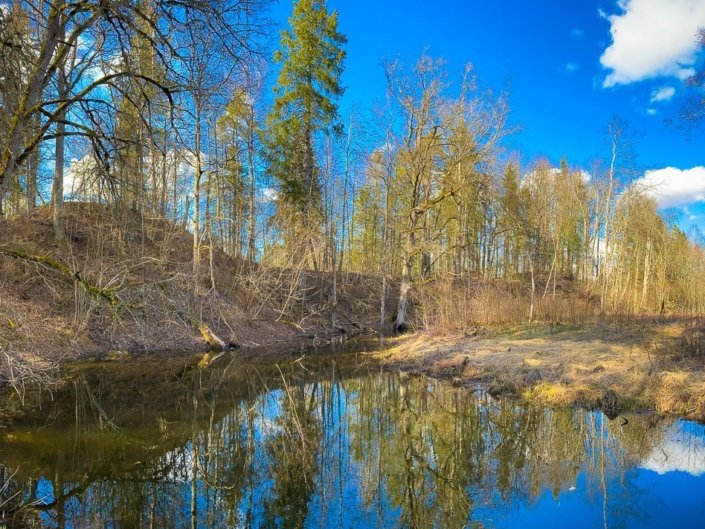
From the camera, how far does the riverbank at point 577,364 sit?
880 cm

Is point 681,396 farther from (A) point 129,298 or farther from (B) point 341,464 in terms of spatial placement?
(A) point 129,298

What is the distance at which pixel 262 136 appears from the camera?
24625 mm

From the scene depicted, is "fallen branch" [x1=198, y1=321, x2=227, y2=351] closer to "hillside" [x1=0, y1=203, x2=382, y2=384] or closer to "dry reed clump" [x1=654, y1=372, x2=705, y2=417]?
"hillside" [x1=0, y1=203, x2=382, y2=384]

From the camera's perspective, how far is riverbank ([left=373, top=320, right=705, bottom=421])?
8805 mm

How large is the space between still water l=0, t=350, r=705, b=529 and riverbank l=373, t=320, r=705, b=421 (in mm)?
580

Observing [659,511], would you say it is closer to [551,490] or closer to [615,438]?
[551,490]

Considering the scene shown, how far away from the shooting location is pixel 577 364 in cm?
1062

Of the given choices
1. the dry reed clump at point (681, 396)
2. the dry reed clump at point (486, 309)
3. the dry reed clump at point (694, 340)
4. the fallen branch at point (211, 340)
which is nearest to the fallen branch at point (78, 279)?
the dry reed clump at point (681, 396)

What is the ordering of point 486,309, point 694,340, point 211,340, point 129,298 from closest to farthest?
point 129,298
point 694,340
point 211,340
point 486,309

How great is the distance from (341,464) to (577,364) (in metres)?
6.56

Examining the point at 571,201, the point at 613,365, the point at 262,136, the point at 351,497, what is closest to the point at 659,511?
the point at 351,497

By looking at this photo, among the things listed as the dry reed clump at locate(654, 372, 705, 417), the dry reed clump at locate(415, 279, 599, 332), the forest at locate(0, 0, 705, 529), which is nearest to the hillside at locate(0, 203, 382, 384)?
the forest at locate(0, 0, 705, 529)

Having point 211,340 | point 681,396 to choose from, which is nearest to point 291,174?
point 211,340

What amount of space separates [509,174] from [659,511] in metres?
35.3
